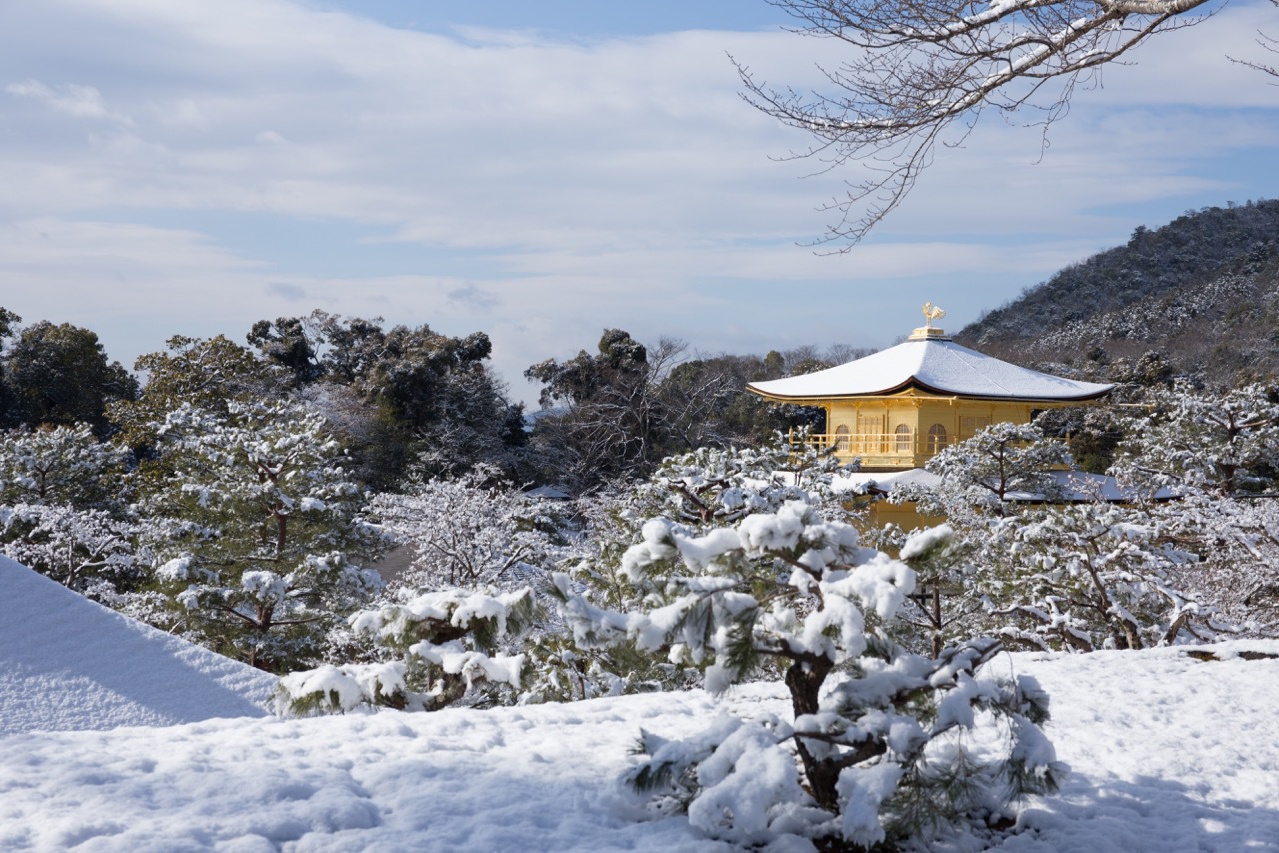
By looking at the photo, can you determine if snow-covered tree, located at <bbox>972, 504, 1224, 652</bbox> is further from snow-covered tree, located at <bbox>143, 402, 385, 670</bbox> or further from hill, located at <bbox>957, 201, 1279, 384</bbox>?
hill, located at <bbox>957, 201, 1279, 384</bbox>

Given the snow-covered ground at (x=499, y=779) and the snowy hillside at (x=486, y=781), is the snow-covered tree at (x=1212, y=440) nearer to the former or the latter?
the snow-covered ground at (x=499, y=779)

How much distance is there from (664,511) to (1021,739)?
5.99m

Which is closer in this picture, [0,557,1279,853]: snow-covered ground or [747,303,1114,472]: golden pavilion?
[0,557,1279,853]: snow-covered ground

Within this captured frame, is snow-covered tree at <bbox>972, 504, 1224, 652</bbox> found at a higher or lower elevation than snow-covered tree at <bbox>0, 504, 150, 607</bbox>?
higher

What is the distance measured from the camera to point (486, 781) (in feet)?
10.8

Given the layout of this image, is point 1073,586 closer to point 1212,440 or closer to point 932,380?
point 1212,440

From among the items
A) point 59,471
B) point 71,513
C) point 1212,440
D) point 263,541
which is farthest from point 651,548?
point 1212,440

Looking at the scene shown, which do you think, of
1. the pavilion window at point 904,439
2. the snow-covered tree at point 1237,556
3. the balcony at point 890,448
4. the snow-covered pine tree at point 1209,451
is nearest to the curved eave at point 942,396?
the balcony at point 890,448

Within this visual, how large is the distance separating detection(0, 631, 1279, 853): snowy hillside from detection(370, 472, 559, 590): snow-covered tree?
7050 millimetres

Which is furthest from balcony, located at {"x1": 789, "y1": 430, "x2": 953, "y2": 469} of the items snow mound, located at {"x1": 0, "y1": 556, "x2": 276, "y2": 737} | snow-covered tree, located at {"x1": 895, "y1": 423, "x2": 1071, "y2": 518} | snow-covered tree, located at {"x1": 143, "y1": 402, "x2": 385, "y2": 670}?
snow mound, located at {"x1": 0, "y1": 556, "x2": 276, "y2": 737}

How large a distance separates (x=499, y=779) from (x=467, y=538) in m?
8.93

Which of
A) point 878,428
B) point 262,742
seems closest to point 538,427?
point 878,428

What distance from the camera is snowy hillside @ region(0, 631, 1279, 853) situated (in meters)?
2.81

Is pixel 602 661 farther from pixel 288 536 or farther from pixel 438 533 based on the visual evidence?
pixel 288 536
